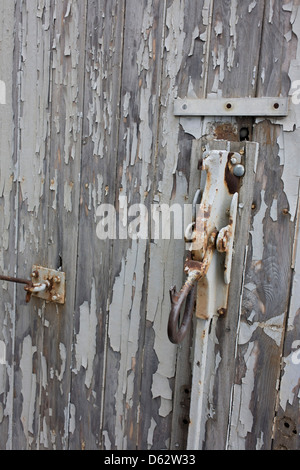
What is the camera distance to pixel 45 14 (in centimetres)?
92

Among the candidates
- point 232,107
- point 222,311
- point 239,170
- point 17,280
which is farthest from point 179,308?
point 17,280

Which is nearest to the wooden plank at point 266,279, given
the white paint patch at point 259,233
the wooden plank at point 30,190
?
the white paint patch at point 259,233

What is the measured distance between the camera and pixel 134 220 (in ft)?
2.85

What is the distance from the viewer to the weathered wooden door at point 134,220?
0.74m

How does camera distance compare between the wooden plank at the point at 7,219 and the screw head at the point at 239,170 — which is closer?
the screw head at the point at 239,170

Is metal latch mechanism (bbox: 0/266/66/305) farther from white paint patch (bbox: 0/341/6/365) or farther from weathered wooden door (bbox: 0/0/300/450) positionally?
white paint patch (bbox: 0/341/6/365)

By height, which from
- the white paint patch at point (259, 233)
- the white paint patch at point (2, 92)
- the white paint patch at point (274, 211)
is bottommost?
the white paint patch at point (259, 233)

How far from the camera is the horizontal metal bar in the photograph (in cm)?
71

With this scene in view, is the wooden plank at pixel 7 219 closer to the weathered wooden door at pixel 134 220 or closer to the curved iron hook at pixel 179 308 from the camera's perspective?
the weathered wooden door at pixel 134 220

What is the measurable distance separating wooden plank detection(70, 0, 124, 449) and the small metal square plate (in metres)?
0.05

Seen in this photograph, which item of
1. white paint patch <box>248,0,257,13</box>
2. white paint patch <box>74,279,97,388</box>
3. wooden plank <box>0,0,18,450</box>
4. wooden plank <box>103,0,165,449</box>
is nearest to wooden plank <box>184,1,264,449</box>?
white paint patch <box>248,0,257,13</box>

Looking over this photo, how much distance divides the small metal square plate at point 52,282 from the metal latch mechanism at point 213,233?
0.37 meters

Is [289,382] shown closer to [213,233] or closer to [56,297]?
[213,233]

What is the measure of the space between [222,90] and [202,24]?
13 centimetres
